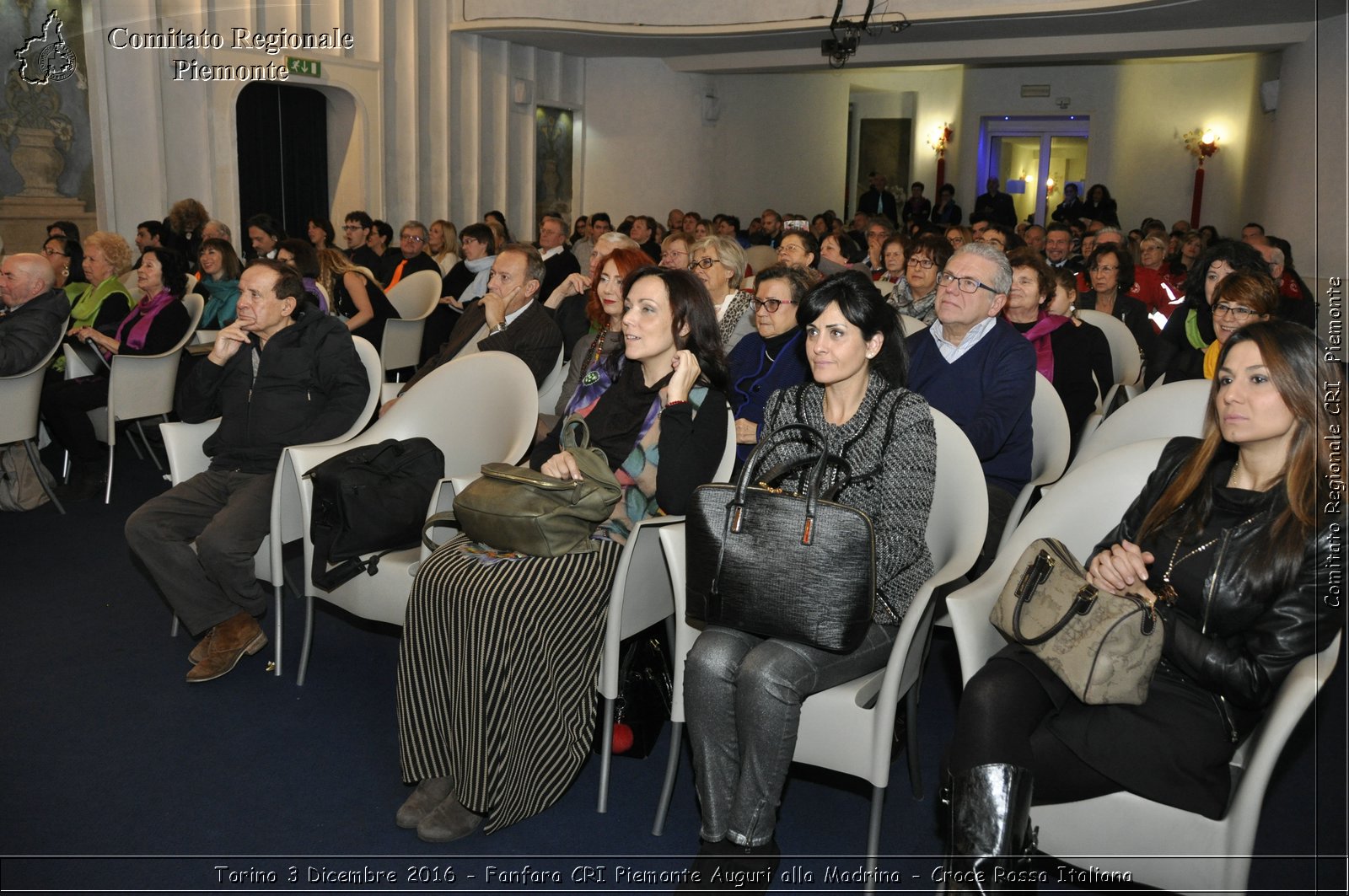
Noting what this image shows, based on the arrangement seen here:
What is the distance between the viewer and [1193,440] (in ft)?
7.75

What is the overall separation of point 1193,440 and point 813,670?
963mm

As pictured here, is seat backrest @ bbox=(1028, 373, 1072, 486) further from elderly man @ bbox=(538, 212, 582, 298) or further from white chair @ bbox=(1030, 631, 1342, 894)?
elderly man @ bbox=(538, 212, 582, 298)

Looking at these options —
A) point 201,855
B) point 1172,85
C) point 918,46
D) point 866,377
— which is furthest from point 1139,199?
point 201,855

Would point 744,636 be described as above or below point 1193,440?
below

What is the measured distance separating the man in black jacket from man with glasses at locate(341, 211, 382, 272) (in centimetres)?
558

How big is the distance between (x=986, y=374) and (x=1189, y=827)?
68.8 inches

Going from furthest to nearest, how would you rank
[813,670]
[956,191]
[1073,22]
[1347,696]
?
[956,191] → [1073,22] → [813,670] → [1347,696]

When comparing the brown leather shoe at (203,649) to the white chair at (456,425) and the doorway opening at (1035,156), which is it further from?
the doorway opening at (1035,156)

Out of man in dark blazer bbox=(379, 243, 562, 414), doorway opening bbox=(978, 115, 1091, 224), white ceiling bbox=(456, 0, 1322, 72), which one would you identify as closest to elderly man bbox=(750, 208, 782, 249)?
white ceiling bbox=(456, 0, 1322, 72)

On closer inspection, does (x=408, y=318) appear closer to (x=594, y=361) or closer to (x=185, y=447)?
(x=185, y=447)

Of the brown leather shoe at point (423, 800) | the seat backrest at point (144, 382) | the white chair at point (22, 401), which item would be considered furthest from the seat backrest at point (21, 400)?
the brown leather shoe at point (423, 800)

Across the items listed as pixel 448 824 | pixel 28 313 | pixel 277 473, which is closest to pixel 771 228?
pixel 28 313

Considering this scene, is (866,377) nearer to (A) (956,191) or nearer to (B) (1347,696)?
(B) (1347,696)

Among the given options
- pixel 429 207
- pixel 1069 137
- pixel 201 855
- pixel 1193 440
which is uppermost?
pixel 1069 137
